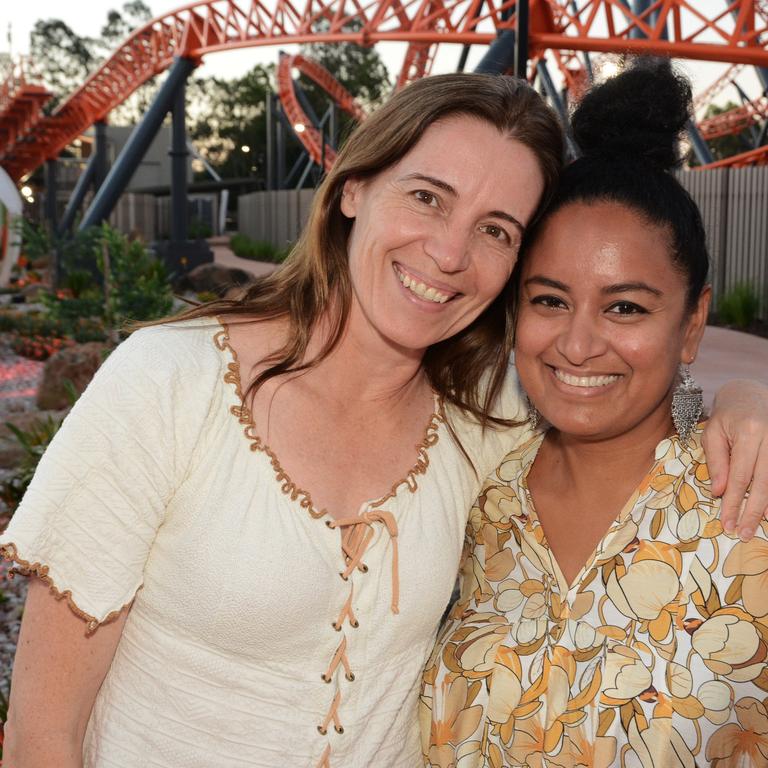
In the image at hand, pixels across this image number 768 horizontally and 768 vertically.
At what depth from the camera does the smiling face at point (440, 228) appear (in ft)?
7.18

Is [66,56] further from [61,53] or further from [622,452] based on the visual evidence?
[622,452]

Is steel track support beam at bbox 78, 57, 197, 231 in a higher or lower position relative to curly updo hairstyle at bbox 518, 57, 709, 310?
lower

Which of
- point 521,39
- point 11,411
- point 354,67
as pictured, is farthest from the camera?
point 354,67

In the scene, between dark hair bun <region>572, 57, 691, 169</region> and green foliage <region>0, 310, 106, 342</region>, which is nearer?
dark hair bun <region>572, 57, 691, 169</region>

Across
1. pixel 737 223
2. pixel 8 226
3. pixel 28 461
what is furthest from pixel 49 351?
pixel 737 223

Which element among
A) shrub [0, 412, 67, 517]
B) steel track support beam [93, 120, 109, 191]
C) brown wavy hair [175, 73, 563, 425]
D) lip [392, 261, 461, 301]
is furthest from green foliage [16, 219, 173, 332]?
steel track support beam [93, 120, 109, 191]

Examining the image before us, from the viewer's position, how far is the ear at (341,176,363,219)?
2369mm

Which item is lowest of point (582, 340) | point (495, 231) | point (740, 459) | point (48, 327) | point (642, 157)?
point (48, 327)

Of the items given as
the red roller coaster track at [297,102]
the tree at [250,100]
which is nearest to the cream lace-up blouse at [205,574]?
the red roller coaster track at [297,102]

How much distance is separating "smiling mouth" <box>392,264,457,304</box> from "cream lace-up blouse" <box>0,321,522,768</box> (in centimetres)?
43

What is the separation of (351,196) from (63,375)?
6739mm

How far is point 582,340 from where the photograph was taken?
221cm

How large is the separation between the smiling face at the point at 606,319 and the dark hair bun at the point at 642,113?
0.83ft

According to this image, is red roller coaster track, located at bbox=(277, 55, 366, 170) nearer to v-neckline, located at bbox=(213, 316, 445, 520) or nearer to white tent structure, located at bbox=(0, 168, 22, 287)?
white tent structure, located at bbox=(0, 168, 22, 287)
